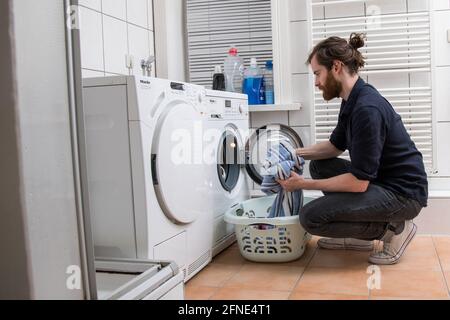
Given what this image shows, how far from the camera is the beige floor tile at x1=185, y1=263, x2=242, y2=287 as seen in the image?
6.73 ft

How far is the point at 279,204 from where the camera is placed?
2.35m

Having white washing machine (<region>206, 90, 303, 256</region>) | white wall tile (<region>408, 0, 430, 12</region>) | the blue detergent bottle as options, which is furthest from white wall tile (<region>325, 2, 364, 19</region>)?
white washing machine (<region>206, 90, 303, 256</region>)

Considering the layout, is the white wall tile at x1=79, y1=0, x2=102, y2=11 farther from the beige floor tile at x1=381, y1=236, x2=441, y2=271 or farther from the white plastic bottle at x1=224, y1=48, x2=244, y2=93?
→ the beige floor tile at x1=381, y1=236, x2=441, y2=271

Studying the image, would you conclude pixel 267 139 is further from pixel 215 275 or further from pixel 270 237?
pixel 215 275

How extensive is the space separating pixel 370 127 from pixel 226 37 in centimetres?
153

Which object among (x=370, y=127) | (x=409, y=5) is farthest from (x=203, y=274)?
(x=409, y=5)

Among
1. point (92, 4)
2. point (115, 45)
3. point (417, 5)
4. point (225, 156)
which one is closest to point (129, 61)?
point (115, 45)

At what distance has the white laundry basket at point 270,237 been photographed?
2.21 metres

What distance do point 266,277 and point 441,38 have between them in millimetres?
1747

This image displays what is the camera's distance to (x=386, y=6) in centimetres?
288

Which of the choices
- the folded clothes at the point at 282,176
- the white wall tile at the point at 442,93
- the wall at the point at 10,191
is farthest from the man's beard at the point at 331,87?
the wall at the point at 10,191

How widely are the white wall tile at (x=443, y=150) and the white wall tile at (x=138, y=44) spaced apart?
1.73m

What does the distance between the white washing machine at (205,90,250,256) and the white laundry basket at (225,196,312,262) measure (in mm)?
125
